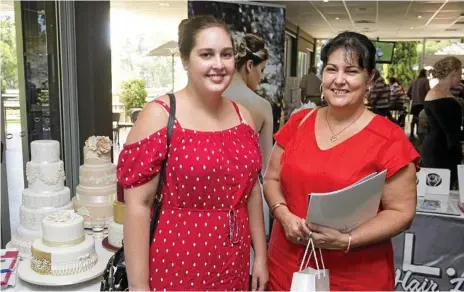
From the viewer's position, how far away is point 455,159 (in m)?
4.02

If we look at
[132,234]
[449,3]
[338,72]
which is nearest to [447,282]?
[338,72]

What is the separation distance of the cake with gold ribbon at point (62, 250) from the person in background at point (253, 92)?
0.96 metres

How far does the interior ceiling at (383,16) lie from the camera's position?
8281mm

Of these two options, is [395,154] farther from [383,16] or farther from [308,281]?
[383,16]

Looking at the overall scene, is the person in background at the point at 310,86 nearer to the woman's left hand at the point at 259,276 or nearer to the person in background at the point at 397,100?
the person in background at the point at 397,100

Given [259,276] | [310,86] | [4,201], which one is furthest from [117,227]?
[310,86]

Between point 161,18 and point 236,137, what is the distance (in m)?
6.56

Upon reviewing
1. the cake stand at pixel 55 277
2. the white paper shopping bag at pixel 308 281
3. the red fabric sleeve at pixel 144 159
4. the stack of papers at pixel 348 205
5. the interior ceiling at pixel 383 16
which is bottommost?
the cake stand at pixel 55 277

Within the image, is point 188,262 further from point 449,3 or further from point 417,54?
point 417,54

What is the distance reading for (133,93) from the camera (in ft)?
22.9

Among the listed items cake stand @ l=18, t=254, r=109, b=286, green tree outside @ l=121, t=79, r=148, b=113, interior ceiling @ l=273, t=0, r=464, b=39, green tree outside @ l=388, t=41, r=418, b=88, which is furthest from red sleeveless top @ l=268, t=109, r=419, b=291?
green tree outside @ l=388, t=41, r=418, b=88

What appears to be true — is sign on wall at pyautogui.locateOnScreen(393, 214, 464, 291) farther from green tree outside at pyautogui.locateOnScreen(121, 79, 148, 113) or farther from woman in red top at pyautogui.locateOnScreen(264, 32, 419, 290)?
green tree outside at pyautogui.locateOnScreen(121, 79, 148, 113)

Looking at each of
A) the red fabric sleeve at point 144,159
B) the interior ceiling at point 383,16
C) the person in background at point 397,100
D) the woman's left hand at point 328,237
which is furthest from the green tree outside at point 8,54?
the person in background at point 397,100

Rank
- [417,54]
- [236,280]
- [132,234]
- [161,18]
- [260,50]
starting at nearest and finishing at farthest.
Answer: [132,234]
[236,280]
[260,50]
[161,18]
[417,54]
